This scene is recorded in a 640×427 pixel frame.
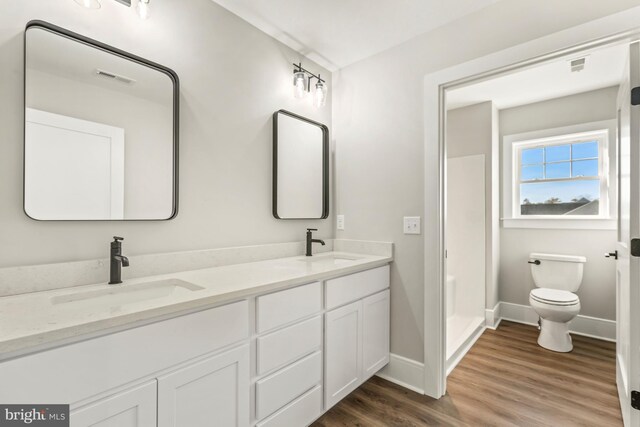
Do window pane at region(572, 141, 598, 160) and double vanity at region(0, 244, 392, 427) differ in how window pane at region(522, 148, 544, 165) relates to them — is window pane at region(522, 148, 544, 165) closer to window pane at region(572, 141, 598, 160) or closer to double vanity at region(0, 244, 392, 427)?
window pane at region(572, 141, 598, 160)

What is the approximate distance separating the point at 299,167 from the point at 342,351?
128 centimetres

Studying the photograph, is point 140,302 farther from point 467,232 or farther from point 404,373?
point 467,232

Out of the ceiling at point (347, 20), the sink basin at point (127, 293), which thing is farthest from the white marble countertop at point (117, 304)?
the ceiling at point (347, 20)

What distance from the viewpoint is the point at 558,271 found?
9.76ft

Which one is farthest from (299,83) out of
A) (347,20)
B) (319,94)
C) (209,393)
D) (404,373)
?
(404,373)

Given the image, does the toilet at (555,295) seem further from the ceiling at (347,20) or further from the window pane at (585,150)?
the ceiling at (347,20)

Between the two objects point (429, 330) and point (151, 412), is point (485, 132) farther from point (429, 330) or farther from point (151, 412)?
point (151, 412)

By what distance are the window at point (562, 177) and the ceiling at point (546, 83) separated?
453 millimetres

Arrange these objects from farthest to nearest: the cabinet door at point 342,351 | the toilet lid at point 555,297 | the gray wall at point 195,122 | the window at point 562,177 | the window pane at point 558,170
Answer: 1. the window pane at point 558,170
2. the window at point 562,177
3. the toilet lid at point 555,297
4. the cabinet door at point 342,351
5. the gray wall at point 195,122

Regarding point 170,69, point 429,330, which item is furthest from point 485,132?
→ point 170,69

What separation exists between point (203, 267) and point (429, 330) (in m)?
1.48

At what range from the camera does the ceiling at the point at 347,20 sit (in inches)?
70.6

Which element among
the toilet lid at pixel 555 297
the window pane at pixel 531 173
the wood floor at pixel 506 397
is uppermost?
the window pane at pixel 531 173

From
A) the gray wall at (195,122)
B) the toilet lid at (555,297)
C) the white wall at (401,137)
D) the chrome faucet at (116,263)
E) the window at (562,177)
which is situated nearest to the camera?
the gray wall at (195,122)
